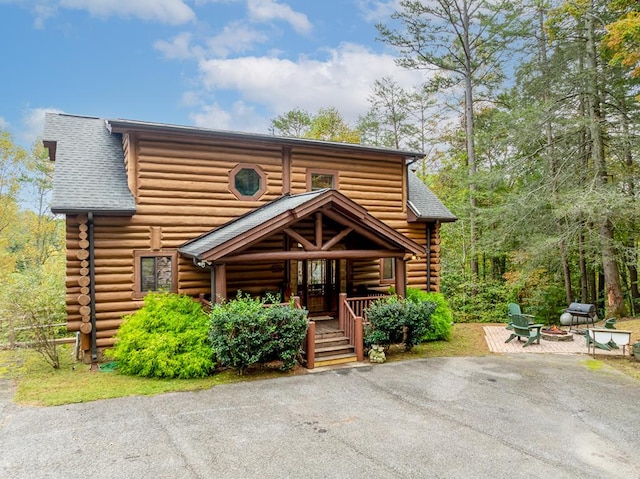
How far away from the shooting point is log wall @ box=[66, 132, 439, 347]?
9.79m

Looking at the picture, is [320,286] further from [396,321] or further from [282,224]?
[282,224]

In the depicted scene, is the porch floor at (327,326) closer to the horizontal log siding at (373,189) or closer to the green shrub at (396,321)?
the green shrub at (396,321)

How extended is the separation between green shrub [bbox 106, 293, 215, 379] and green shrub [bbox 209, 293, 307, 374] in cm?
49

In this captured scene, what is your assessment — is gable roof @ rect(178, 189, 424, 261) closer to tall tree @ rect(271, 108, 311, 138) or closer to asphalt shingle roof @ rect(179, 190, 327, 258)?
asphalt shingle roof @ rect(179, 190, 327, 258)

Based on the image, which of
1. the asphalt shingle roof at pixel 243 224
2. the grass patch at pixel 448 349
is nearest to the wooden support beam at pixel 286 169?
the asphalt shingle roof at pixel 243 224

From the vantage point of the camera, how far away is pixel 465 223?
2075 centimetres

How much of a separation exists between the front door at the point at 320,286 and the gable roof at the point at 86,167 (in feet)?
17.5

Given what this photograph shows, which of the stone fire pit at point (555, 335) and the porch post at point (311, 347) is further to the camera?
the stone fire pit at point (555, 335)

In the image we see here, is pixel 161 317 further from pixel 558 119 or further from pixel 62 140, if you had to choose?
pixel 558 119

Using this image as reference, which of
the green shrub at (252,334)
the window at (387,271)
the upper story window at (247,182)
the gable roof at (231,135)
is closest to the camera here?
the green shrub at (252,334)

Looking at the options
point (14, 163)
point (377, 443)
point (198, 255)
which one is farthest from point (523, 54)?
point (14, 163)

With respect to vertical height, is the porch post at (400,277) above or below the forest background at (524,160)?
below

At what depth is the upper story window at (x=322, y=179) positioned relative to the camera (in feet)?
41.1

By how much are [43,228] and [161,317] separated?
20.3 metres
